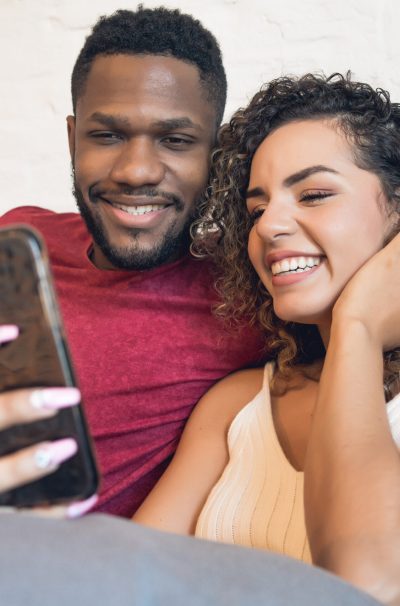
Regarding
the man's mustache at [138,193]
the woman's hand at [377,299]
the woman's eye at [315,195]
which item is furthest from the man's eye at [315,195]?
the man's mustache at [138,193]

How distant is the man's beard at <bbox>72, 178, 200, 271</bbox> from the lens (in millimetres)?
1340

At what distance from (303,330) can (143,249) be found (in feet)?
0.99

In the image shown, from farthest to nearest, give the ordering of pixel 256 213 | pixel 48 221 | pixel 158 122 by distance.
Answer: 1. pixel 48 221
2. pixel 158 122
3. pixel 256 213

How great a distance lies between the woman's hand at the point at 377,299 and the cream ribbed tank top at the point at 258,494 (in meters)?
0.10

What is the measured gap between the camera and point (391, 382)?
114 cm

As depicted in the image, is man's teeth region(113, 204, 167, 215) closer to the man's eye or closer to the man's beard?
the man's beard

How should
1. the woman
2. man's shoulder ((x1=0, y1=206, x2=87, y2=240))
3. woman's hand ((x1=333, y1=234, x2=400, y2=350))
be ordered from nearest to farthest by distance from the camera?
the woman
woman's hand ((x1=333, y1=234, x2=400, y2=350))
man's shoulder ((x1=0, y1=206, x2=87, y2=240))

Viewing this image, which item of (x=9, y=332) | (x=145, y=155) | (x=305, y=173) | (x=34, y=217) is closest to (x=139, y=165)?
(x=145, y=155)

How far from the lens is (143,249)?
1341 mm

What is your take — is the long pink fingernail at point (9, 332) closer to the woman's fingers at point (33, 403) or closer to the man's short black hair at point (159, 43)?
the woman's fingers at point (33, 403)

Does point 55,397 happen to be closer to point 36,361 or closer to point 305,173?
point 36,361

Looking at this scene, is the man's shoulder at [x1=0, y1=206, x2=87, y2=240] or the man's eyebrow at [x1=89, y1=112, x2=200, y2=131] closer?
the man's eyebrow at [x1=89, y1=112, x2=200, y2=131]

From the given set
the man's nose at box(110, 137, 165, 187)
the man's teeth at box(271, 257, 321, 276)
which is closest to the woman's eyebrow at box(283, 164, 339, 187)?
the man's teeth at box(271, 257, 321, 276)

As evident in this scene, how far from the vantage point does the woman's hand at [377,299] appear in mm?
1042
